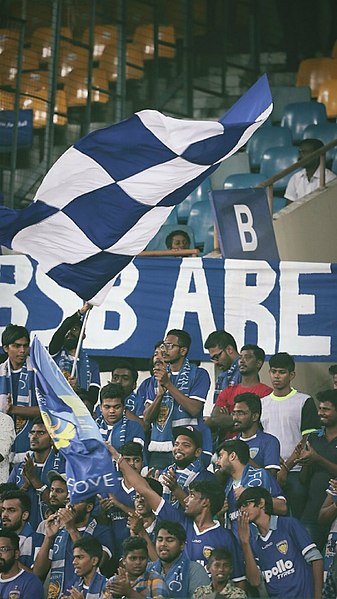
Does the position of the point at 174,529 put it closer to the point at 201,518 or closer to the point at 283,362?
the point at 201,518

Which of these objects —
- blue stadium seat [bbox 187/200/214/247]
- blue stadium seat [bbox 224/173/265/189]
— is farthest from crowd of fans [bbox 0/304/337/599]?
blue stadium seat [bbox 224/173/265/189]

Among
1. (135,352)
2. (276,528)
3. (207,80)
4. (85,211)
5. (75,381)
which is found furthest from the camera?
(207,80)

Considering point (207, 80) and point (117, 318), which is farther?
point (207, 80)

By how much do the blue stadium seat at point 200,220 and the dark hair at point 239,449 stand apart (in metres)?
3.86

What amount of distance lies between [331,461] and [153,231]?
1.89 metres

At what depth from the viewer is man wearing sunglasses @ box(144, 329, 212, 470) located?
8391mm

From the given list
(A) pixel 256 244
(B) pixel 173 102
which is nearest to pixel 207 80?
(B) pixel 173 102

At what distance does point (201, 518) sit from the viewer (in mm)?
7859

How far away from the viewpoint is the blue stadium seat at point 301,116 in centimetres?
1327

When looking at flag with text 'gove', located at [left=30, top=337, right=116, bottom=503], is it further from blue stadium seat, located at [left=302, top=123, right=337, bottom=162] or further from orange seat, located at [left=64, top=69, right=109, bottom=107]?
orange seat, located at [left=64, top=69, right=109, bottom=107]

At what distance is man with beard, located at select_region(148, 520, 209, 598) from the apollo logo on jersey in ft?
1.22

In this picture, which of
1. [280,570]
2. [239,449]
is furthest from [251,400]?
[280,570]

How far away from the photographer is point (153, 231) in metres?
7.14

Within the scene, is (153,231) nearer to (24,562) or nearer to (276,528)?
(276,528)
